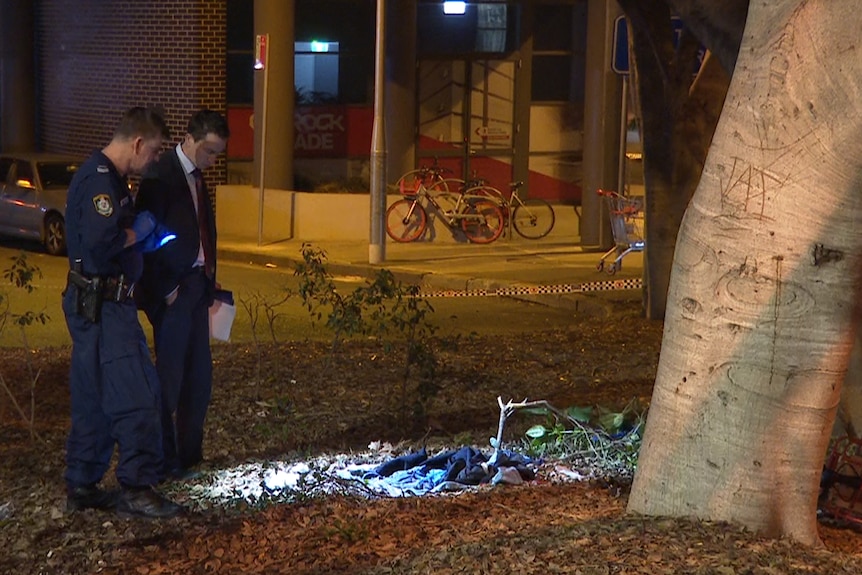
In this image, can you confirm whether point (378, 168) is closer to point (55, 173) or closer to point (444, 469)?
point (55, 173)

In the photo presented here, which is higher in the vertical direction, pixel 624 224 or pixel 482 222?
pixel 624 224

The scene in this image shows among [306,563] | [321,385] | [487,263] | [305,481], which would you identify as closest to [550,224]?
[487,263]

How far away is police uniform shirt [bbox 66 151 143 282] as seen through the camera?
5.96 metres

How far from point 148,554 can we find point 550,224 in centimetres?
1507

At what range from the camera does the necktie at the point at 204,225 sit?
6.78 meters

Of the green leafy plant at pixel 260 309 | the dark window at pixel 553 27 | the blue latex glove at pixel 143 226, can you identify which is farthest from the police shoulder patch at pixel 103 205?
the dark window at pixel 553 27

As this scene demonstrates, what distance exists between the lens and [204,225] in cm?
683

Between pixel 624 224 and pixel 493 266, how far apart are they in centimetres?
175

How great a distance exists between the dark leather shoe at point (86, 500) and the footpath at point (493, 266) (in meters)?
8.28

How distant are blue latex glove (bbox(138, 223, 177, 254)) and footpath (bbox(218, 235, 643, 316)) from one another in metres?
8.03

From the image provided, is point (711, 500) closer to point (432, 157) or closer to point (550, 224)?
point (550, 224)

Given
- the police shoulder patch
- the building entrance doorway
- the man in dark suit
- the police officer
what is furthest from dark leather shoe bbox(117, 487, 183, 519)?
the building entrance doorway

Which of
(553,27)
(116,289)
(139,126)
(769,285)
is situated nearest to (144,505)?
(116,289)

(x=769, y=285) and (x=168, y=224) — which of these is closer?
(x=769, y=285)
